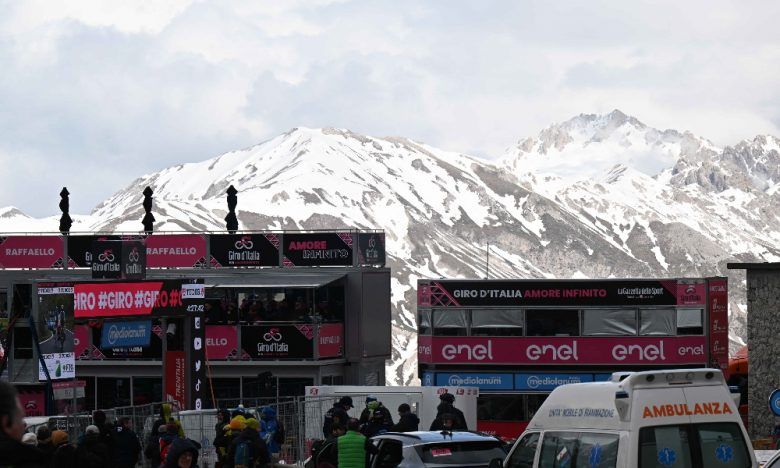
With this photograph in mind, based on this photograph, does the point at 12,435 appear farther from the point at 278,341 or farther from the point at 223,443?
the point at 278,341

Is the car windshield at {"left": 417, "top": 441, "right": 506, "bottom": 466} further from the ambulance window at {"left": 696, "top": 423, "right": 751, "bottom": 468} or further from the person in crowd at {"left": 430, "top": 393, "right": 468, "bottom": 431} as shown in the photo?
the person in crowd at {"left": 430, "top": 393, "right": 468, "bottom": 431}

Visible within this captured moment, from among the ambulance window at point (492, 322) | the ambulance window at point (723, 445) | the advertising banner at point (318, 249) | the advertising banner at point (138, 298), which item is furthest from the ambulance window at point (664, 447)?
the advertising banner at point (318, 249)

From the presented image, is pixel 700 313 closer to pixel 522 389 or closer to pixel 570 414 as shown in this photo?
pixel 522 389

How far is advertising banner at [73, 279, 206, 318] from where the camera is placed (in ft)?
95.6

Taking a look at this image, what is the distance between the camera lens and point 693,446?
12.4 metres

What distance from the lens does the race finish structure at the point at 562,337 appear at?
39.0 metres

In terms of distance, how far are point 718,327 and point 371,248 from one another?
43.8 ft

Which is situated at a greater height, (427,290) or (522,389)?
(427,290)

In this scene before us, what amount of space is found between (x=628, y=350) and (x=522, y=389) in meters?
3.14

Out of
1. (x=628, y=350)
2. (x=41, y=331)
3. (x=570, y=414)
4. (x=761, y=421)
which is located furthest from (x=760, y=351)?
(x=570, y=414)

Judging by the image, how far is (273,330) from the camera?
43844 millimetres

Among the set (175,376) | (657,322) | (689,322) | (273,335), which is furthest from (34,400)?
(689,322)

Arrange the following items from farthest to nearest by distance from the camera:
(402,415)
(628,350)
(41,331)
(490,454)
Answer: (628,350) → (41,331) → (402,415) → (490,454)

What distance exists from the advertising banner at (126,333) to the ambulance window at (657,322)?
15077 mm
